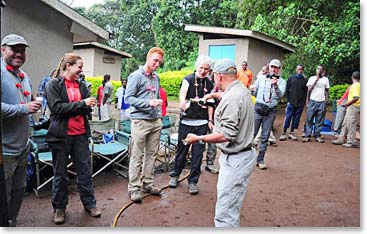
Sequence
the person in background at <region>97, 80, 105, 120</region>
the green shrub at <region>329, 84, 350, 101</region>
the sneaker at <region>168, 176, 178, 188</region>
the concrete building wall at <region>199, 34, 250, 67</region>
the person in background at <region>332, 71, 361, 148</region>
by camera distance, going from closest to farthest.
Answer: the sneaker at <region>168, 176, 178, 188</region> < the concrete building wall at <region>199, 34, 250, 67</region> < the person in background at <region>97, 80, 105, 120</region> < the person in background at <region>332, 71, 361, 148</region> < the green shrub at <region>329, 84, 350, 101</region>

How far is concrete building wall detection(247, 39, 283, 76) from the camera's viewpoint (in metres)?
3.24

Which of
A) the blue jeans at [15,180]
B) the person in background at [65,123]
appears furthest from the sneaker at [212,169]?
the blue jeans at [15,180]

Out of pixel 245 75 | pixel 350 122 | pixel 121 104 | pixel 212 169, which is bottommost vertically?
pixel 212 169

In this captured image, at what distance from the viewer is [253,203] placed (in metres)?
2.39

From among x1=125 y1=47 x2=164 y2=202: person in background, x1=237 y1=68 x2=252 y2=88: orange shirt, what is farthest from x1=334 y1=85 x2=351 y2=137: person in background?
x1=125 y1=47 x2=164 y2=202: person in background

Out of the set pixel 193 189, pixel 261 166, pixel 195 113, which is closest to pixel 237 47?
pixel 195 113

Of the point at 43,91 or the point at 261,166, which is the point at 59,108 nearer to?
the point at 43,91

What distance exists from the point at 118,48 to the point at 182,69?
0.64 metres

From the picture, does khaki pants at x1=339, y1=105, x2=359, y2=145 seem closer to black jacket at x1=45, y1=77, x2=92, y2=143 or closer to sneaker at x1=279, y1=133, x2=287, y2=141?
sneaker at x1=279, y1=133, x2=287, y2=141

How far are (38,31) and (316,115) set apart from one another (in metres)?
4.02

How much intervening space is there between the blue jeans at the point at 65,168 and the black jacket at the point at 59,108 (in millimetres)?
61

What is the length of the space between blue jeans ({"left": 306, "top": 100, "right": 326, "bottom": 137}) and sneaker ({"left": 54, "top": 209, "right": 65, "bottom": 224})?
387cm

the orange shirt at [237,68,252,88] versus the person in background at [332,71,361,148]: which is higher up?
the orange shirt at [237,68,252,88]

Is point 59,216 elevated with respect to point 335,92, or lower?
lower
